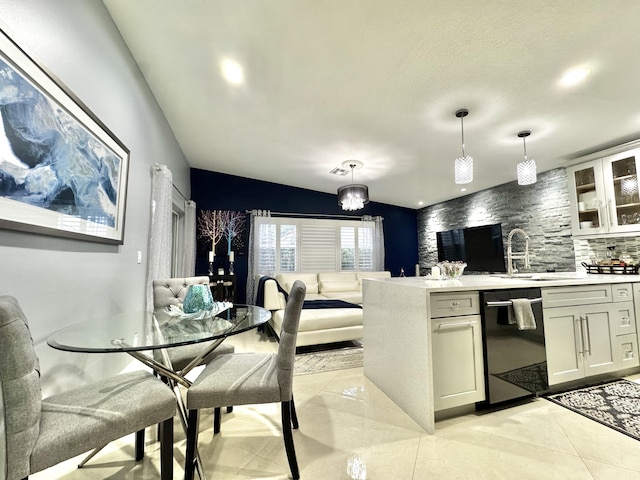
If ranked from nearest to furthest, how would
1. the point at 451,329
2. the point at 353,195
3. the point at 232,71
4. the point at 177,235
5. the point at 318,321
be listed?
the point at 451,329 < the point at 232,71 < the point at 318,321 < the point at 353,195 < the point at 177,235

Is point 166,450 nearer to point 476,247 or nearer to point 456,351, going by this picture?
point 456,351

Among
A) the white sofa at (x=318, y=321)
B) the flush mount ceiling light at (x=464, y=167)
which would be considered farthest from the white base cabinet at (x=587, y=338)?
the white sofa at (x=318, y=321)

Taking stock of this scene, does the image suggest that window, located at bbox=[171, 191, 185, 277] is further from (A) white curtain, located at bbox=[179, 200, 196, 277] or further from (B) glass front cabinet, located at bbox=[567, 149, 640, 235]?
(B) glass front cabinet, located at bbox=[567, 149, 640, 235]

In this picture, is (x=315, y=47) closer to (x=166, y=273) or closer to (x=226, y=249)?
(x=166, y=273)

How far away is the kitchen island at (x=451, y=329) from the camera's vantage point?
172cm

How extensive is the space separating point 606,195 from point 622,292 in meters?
1.27

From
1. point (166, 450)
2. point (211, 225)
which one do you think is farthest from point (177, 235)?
point (166, 450)

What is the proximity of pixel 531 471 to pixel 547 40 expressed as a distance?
8.41 ft

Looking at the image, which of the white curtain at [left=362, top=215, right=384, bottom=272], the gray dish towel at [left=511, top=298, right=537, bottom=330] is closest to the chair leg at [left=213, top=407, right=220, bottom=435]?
the gray dish towel at [left=511, top=298, right=537, bottom=330]

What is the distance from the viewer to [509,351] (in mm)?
1887

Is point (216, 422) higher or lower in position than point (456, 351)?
lower

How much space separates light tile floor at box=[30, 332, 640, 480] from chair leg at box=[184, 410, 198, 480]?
0.20 m

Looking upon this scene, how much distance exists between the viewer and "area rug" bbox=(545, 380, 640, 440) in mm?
1703

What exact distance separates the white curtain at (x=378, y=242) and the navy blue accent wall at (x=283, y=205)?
0.83 feet
